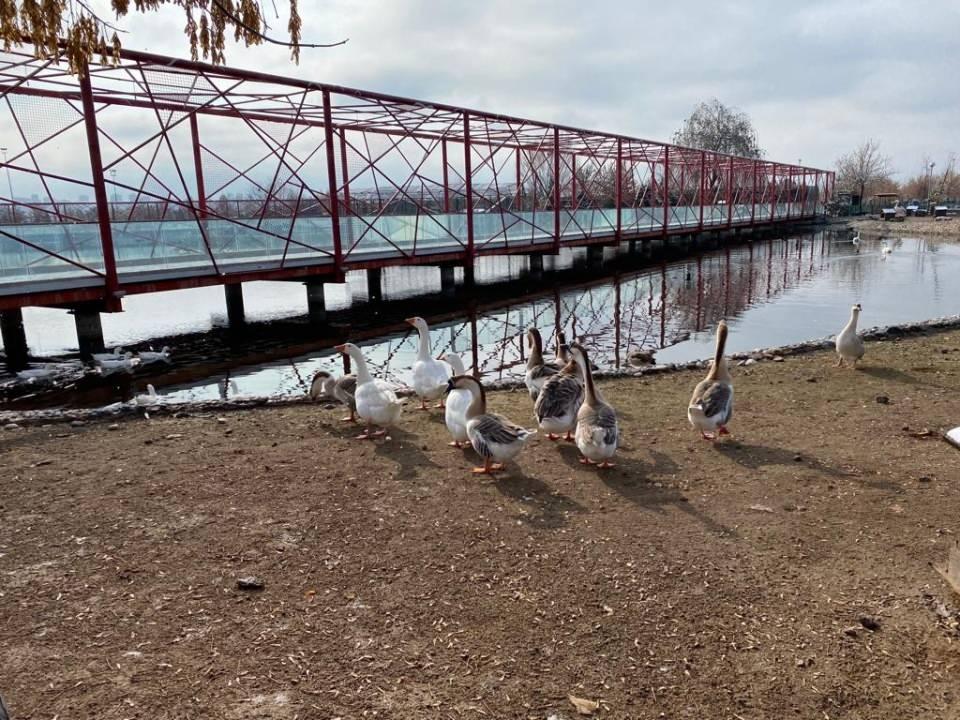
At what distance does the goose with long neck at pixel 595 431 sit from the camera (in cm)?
622

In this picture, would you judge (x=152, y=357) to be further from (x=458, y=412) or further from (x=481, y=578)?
(x=481, y=578)

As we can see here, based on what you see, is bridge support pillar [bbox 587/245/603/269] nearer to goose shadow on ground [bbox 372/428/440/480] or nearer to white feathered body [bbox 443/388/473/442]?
goose shadow on ground [bbox 372/428/440/480]

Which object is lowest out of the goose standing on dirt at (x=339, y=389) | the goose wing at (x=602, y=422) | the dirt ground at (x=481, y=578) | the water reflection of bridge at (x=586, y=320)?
the water reflection of bridge at (x=586, y=320)

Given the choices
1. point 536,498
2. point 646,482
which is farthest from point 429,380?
point 646,482

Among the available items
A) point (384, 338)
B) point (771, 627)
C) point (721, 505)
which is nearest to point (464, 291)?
point (384, 338)

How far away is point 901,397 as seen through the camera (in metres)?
8.62

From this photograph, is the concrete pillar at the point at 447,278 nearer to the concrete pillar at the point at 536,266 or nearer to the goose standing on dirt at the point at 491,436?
the concrete pillar at the point at 536,266

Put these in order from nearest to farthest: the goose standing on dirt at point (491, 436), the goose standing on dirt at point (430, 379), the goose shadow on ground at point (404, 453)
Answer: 1. the goose standing on dirt at point (491, 436)
2. the goose shadow on ground at point (404, 453)
3. the goose standing on dirt at point (430, 379)

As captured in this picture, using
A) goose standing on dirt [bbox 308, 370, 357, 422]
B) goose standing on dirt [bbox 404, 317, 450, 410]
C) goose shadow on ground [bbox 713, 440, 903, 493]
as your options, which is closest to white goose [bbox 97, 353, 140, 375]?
goose standing on dirt [bbox 308, 370, 357, 422]

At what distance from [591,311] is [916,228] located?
47.0 m

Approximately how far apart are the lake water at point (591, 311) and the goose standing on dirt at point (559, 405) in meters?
5.86

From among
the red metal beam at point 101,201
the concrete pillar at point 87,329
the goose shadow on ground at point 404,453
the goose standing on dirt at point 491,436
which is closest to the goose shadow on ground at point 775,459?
the goose standing on dirt at point 491,436

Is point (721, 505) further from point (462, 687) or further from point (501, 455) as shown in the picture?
point (462, 687)

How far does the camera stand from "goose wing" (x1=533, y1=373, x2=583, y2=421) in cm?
699
